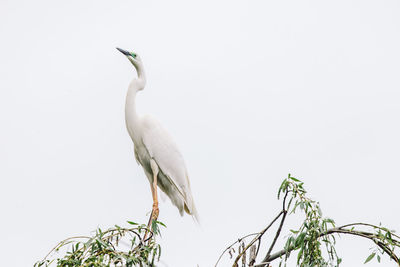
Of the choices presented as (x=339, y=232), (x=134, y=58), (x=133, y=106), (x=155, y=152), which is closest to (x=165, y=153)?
(x=155, y=152)

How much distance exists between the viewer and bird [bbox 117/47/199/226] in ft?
16.5

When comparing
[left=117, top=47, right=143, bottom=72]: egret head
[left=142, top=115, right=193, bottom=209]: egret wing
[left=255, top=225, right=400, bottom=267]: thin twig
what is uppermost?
[left=117, top=47, right=143, bottom=72]: egret head

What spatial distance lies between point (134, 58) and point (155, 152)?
83cm

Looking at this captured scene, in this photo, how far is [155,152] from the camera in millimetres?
5043

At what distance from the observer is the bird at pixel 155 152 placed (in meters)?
5.02

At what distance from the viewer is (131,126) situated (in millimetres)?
5039

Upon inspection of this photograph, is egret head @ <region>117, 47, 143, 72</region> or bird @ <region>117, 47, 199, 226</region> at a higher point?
egret head @ <region>117, 47, 143, 72</region>

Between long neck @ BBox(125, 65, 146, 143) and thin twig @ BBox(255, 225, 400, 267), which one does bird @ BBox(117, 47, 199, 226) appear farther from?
thin twig @ BBox(255, 225, 400, 267)

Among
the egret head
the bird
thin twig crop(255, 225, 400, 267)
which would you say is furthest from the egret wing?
thin twig crop(255, 225, 400, 267)

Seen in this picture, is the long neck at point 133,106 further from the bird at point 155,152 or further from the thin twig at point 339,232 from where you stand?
the thin twig at point 339,232

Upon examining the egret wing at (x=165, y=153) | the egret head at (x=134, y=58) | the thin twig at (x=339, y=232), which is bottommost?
the thin twig at (x=339, y=232)

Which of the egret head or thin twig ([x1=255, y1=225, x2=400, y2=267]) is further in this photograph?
the egret head

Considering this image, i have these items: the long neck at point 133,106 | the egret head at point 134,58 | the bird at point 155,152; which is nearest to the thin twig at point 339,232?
the bird at point 155,152

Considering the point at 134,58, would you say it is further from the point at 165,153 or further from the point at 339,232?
the point at 339,232
